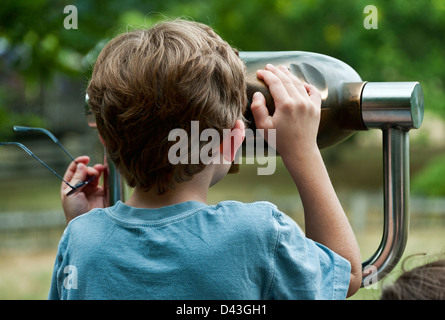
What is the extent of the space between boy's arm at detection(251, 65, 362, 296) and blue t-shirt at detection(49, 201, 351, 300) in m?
0.04

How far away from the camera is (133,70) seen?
2.62 ft

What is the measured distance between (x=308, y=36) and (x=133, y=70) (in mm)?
8484

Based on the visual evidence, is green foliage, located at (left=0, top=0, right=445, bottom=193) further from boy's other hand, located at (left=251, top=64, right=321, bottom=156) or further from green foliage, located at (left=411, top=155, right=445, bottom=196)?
boy's other hand, located at (left=251, top=64, right=321, bottom=156)

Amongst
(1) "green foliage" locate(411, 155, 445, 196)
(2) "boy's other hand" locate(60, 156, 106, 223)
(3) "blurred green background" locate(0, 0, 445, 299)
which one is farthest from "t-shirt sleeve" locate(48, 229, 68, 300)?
(1) "green foliage" locate(411, 155, 445, 196)

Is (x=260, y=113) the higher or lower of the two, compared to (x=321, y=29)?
lower

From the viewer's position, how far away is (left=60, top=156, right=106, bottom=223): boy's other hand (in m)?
1.12

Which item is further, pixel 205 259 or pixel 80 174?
pixel 80 174

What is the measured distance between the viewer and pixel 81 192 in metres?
1.15

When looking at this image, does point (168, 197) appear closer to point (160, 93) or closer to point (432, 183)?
point (160, 93)

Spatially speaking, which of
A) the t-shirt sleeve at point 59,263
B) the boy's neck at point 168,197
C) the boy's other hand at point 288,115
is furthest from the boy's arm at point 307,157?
the t-shirt sleeve at point 59,263

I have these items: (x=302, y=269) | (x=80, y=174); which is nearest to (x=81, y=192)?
(x=80, y=174)

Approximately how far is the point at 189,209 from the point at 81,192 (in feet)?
1.30
